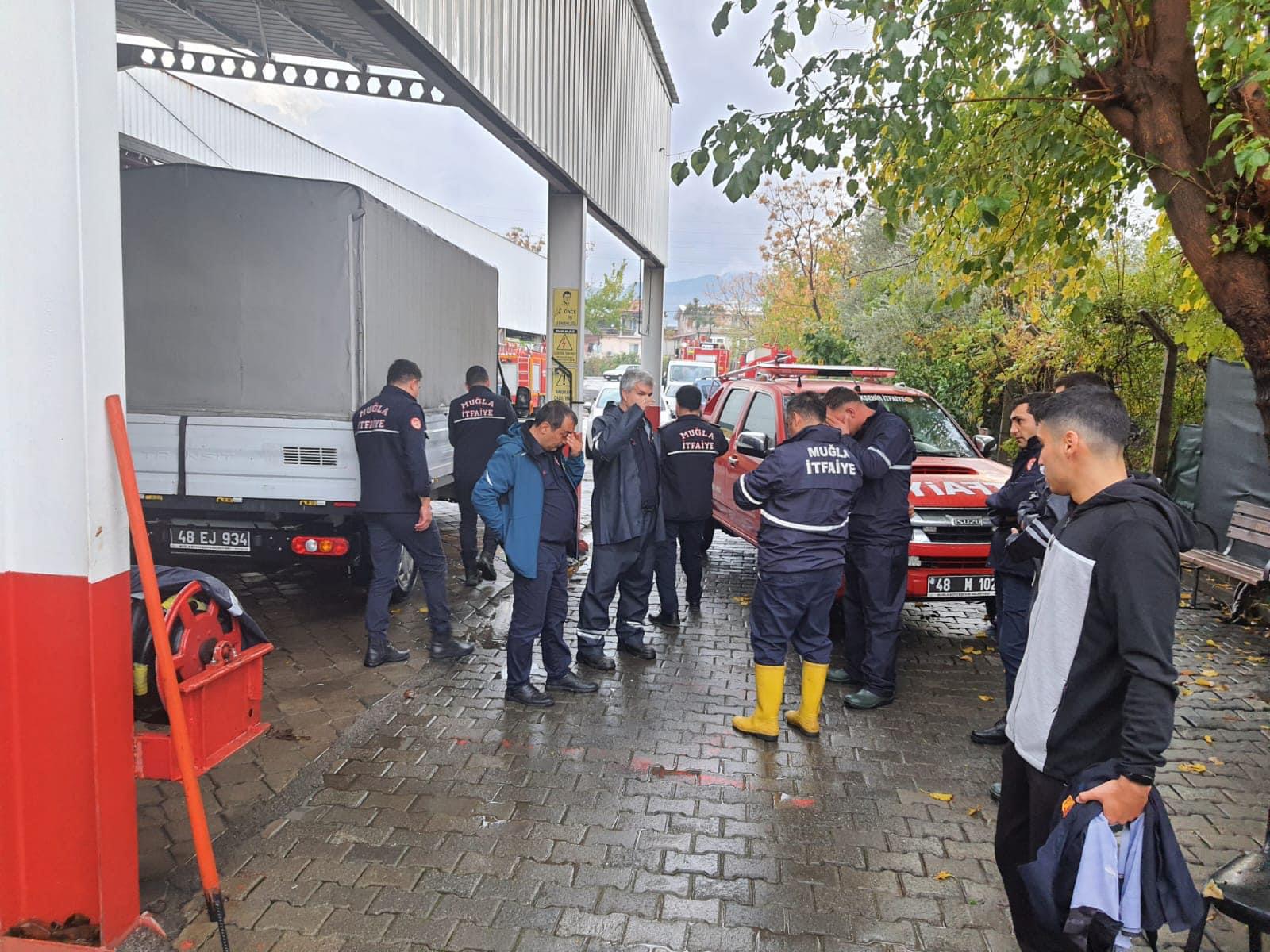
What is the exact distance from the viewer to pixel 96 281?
9.39ft

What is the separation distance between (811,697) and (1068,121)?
13.1 feet

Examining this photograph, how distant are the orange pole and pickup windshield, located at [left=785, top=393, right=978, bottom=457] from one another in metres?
6.21

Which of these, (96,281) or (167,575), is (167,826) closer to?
(167,575)

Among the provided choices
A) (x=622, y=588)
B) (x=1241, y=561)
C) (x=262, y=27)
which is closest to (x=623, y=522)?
(x=622, y=588)

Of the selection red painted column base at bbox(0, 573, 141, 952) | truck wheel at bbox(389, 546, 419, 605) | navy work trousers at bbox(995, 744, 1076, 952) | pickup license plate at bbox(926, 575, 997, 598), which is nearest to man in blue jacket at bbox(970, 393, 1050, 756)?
pickup license plate at bbox(926, 575, 997, 598)

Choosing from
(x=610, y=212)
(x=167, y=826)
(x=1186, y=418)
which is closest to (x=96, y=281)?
(x=167, y=826)

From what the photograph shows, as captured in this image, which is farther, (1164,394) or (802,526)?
(1164,394)

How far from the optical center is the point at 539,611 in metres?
5.40

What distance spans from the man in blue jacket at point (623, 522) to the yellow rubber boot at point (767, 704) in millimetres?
1358

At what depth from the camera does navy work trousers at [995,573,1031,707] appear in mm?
4781

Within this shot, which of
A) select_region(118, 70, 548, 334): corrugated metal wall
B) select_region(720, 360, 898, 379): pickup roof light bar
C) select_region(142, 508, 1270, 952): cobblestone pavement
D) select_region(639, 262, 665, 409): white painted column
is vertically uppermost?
select_region(118, 70, 548, 334): corrugated metal wall

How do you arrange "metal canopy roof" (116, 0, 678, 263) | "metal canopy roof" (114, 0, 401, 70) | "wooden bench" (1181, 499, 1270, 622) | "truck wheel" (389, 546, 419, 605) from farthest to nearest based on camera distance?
"truck wheel" (389, 546, 419, 605), "wooden bench" (1181, 499, 1270, 622), "metal canopy roof" (114, 0, 401, 70), "metal canopy roof" (116, 0, 678, 263)

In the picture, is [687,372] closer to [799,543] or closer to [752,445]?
[752,445]

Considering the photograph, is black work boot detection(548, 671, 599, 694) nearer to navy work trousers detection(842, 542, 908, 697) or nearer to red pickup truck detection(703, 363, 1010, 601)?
navy work trousers detection(842, 542, 908, 697)
